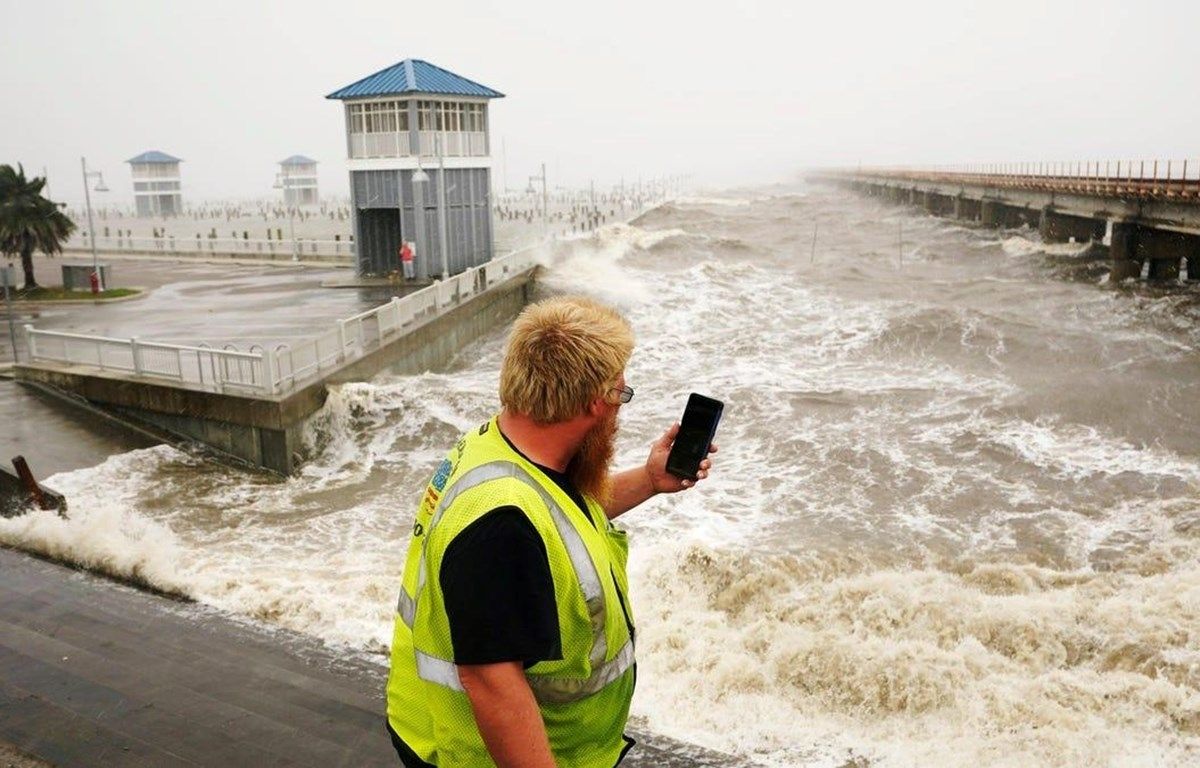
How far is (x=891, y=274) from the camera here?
40.0 m

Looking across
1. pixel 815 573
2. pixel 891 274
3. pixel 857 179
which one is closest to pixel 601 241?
pixel 891 274

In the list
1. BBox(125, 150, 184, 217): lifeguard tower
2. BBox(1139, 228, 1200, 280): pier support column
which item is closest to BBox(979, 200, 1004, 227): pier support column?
BBox(1139, 228, 1200, 280): pier support column

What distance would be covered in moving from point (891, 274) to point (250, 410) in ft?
103

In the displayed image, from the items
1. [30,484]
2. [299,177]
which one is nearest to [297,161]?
[299,177]

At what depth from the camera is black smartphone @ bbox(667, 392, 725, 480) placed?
291cm

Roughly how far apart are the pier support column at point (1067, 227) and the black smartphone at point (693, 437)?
49.5 metres

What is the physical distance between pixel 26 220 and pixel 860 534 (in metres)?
28.9

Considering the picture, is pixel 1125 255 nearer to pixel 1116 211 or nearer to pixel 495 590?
pixel 1116 211

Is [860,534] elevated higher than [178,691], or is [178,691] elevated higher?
[178,691]

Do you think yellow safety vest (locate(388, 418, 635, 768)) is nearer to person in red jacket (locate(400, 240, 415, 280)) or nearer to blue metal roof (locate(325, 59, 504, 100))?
A: person in red jacket (locate(400, 240, 415, 280))

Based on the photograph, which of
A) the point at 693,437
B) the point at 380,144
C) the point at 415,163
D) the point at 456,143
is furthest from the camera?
the point at 456,143

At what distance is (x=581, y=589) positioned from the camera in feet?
7.22

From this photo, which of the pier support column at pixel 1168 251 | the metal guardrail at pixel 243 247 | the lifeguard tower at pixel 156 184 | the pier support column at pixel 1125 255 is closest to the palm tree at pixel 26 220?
the metal guardrail at pixel 243 247

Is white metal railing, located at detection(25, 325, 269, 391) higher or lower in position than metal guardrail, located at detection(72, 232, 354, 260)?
lower
